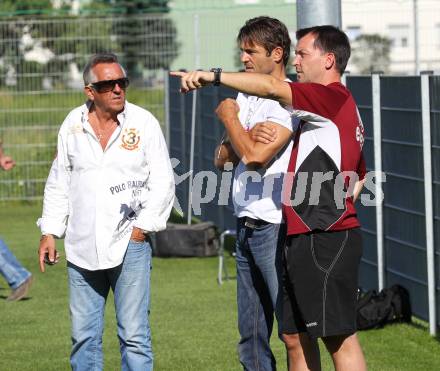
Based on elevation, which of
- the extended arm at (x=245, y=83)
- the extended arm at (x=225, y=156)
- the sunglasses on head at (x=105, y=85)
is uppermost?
the sunglasses on head at (x=105, y=85)

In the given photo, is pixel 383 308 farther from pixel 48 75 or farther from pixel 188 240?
pixel 48 75

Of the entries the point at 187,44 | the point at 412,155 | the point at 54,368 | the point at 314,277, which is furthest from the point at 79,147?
the point at 187,44

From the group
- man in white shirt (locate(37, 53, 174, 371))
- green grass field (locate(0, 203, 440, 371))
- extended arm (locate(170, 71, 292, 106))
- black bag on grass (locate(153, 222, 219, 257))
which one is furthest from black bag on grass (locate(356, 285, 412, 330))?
extended arm (locate(170, 71, 292, 106))

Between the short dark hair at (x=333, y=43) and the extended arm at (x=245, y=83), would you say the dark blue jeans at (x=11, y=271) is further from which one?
the extended arm at (x=245, y=83)

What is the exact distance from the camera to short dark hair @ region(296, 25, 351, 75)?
5.89 metres

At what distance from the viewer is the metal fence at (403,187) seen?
9.51 metres

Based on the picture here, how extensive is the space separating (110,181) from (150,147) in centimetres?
29

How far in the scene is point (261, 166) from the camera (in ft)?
20.3

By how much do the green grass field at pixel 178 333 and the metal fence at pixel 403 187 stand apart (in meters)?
0.46

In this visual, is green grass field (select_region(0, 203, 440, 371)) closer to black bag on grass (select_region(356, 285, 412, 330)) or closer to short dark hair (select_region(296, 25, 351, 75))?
black bag on grass (select_region(356, 285, 412, 330))

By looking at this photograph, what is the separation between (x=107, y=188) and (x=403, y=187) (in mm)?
4021

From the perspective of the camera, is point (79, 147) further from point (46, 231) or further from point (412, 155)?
point (412, 155)

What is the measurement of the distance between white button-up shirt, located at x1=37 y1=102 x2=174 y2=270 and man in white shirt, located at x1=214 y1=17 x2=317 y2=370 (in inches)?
17.9

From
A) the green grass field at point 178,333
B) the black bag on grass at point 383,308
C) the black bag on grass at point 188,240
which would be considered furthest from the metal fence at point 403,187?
the black bag on grass at point 188,240
